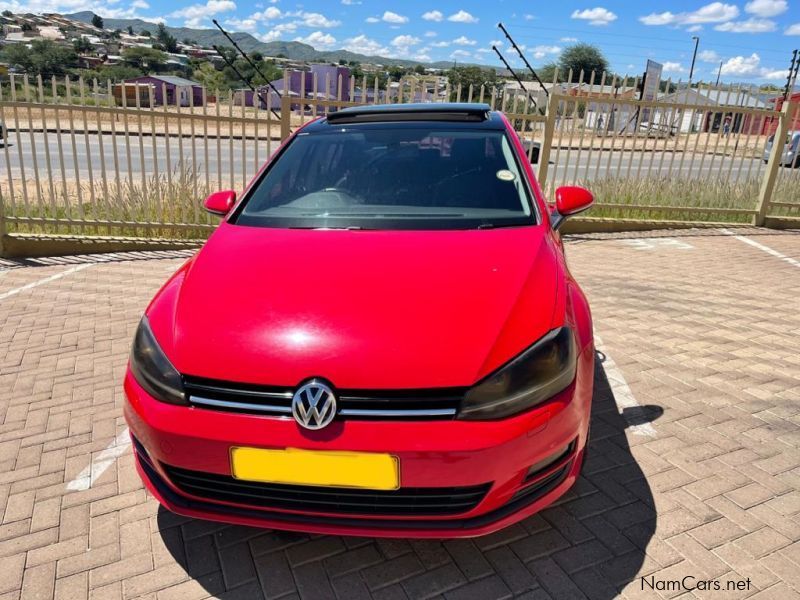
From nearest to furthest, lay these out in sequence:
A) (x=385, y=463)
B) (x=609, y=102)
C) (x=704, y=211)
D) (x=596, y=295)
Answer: (x=385, y=463) < (x=596, y=295) < (x=609, y=102) < (x=704, y=211)

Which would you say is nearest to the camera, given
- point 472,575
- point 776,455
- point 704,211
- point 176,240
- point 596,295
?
point 472,575

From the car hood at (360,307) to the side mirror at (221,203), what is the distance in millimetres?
683

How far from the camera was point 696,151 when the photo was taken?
29.9ft

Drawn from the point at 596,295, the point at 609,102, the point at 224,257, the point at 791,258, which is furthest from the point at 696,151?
the point at 224,257

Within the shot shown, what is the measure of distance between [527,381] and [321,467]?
730 mm

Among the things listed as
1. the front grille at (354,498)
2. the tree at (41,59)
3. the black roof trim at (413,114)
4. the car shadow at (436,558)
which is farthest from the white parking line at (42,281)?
the tree at (41,59)

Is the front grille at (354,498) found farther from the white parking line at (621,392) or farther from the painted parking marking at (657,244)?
the painted parking marking at (657,244)

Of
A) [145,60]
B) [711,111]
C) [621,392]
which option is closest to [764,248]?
[711,111]

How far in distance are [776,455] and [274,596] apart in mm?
2588

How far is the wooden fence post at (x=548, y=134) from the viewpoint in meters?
7.98

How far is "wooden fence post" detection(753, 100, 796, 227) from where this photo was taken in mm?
8633

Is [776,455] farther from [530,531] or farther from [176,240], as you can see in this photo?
[176,240]

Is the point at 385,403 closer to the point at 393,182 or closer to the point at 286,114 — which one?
the point at 393,182

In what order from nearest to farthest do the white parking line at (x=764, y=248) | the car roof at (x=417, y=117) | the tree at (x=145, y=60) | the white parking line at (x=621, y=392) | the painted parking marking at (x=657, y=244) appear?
the white parking line at (x=621, y=392)
the car roof at (x=417, y=117)
the white parking line at (x=764, y=248)
the painted parking marking at (x=657, y=244)
the tree at (x=145, y=60)
